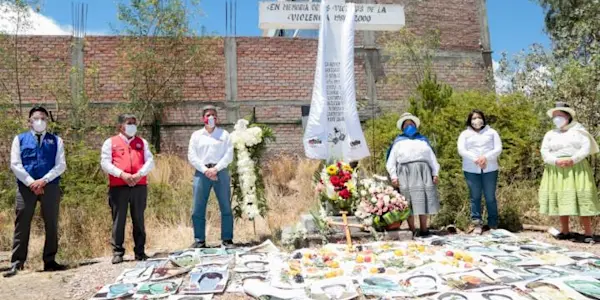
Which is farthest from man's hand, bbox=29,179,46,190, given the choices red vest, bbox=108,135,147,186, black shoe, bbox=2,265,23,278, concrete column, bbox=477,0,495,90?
concrete column, bbox=477,0,495,90

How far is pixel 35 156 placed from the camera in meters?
5.07

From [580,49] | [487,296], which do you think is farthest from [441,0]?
[487,296]

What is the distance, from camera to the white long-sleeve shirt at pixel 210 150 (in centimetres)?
565

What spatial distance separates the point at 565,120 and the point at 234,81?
8334 mm

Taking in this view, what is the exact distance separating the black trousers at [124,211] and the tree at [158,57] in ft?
20.5

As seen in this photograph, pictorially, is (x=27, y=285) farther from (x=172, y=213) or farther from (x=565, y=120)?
(x=565, y=120)

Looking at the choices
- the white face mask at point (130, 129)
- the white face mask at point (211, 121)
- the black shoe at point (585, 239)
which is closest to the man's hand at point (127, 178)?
the white face mask at point (130, 129)

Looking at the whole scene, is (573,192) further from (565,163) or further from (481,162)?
(481,162)

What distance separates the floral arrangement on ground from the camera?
20.1 feet

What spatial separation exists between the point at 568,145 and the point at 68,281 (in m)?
5.82

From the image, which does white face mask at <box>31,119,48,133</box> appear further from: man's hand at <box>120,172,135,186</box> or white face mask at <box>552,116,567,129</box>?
white face mask at <box>552,116,567,129</box>

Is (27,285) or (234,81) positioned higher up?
(234,81)

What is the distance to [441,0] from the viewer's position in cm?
1423

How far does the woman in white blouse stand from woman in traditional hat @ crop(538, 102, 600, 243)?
597 millimetres
